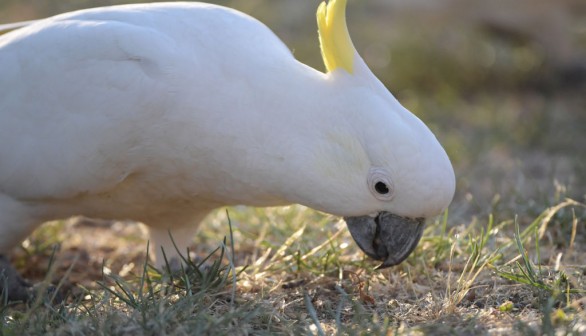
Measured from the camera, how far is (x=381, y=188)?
266 cm

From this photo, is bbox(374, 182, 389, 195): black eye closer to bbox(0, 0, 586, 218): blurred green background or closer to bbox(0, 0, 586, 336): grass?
bbox(0, 0, 586, 336): grass

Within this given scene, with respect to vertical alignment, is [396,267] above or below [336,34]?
below

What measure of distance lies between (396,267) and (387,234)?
529mm

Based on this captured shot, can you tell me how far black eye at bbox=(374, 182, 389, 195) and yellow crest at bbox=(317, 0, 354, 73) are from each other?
415mm

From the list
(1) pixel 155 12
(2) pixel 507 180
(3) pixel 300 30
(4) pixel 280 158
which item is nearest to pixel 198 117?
(4) pixel 280 158

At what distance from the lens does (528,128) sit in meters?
5.57

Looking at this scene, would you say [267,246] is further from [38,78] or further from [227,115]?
[38,78]

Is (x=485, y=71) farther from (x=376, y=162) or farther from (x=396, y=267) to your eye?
(x=376, y=162)

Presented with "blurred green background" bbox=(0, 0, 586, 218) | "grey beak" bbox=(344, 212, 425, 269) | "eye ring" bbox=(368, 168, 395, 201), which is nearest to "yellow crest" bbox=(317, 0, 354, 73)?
"eye ring" bbox=(368, 168, 395, 201)

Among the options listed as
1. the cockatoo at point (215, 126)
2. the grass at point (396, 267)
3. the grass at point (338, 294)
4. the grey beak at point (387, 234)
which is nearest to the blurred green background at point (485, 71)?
the grass at point (396, 267)

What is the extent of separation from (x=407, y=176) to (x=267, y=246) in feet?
3.59

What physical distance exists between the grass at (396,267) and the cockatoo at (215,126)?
0.28 metres

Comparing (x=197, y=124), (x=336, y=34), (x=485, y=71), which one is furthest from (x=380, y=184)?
(x=485, y=71)

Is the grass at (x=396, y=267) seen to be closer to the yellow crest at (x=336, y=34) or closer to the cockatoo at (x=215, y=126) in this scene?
the cockatoo at (x=215, y=126)
